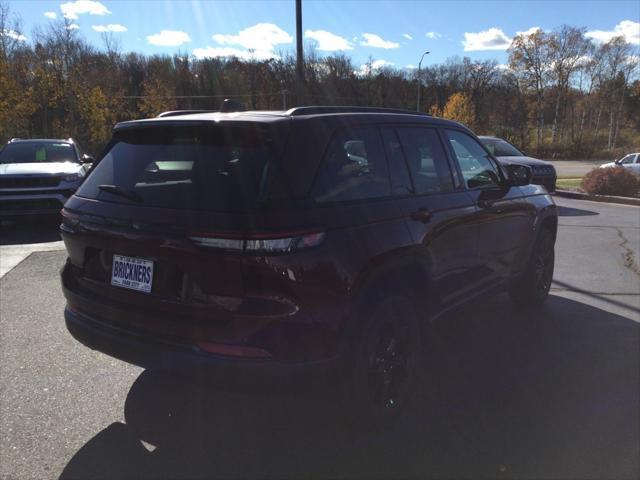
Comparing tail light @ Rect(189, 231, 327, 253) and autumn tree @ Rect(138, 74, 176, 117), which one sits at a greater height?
autumn tree @ Rect(138, 74, 176, 117)

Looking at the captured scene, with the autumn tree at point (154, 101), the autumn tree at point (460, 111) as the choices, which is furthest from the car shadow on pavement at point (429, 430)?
the autumn tree at point (154, 101)

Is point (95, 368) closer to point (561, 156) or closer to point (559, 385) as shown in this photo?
point (559, 385)

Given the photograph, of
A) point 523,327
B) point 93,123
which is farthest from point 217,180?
point 93,123

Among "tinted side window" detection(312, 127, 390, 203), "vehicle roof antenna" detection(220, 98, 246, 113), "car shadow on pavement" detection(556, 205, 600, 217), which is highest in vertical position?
"vehicle roof antenna" detection(220, 98, 246, 113)

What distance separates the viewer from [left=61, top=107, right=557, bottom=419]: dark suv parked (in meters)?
2.46

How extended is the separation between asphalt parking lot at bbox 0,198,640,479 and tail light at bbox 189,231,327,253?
705 mm

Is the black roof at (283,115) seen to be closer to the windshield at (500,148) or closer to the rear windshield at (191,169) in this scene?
the rear windshield at (191,169)

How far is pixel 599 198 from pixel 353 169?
14828 millimetres

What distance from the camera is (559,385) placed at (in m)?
3.70

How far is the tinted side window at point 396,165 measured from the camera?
10.5ft

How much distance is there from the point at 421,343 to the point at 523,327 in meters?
1.87

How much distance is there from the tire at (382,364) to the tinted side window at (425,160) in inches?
32.3

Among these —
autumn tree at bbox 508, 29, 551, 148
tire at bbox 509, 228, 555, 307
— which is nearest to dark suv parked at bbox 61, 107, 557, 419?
tire at bbox 509, 228, 555, 307

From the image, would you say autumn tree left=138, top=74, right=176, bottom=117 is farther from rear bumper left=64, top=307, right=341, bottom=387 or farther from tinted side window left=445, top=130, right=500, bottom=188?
rear bumper left=64, top=307, right=341, bottom=387
